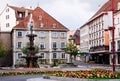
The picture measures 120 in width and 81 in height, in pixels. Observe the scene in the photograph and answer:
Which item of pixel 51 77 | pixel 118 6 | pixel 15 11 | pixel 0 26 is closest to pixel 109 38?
pixel 118 6

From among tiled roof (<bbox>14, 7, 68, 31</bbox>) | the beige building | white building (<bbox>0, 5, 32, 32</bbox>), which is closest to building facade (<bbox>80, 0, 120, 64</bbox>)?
the beige building

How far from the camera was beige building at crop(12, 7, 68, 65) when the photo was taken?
289 ft

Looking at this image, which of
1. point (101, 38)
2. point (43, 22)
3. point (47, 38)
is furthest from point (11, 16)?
point (101, 38)

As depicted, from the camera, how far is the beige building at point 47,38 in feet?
289

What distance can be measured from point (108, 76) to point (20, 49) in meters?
69.1

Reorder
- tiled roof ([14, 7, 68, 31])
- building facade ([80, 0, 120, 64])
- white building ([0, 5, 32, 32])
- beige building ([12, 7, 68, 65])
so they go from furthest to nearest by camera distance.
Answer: white building ([0, 5, 32, 32]) < tiled roof ([14, 7, 68, 31]) < beige building ([12, 7, 68, 65]) < building facade ([80, 0, 120, 64])

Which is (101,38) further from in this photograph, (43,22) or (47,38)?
(43,22)

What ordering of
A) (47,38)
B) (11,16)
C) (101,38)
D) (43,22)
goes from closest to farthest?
1. (43,22)
2. (47,38)
3. (101,38)
4. (11,16)

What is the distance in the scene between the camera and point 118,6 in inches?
3376

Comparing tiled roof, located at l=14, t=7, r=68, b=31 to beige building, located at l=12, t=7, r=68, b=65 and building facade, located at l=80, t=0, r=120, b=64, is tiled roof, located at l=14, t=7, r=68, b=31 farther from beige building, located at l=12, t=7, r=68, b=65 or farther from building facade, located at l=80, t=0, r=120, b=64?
building facade, located at l=80, t=0, r=120, b=64

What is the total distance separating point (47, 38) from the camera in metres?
90.1

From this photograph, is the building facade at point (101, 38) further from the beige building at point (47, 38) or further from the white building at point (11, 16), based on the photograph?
the white building at point (11, 16)

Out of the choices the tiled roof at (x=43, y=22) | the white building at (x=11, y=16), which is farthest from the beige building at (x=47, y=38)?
the white building at (x=11, y=16)

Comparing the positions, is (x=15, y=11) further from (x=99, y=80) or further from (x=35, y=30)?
(x=99, y=80)
